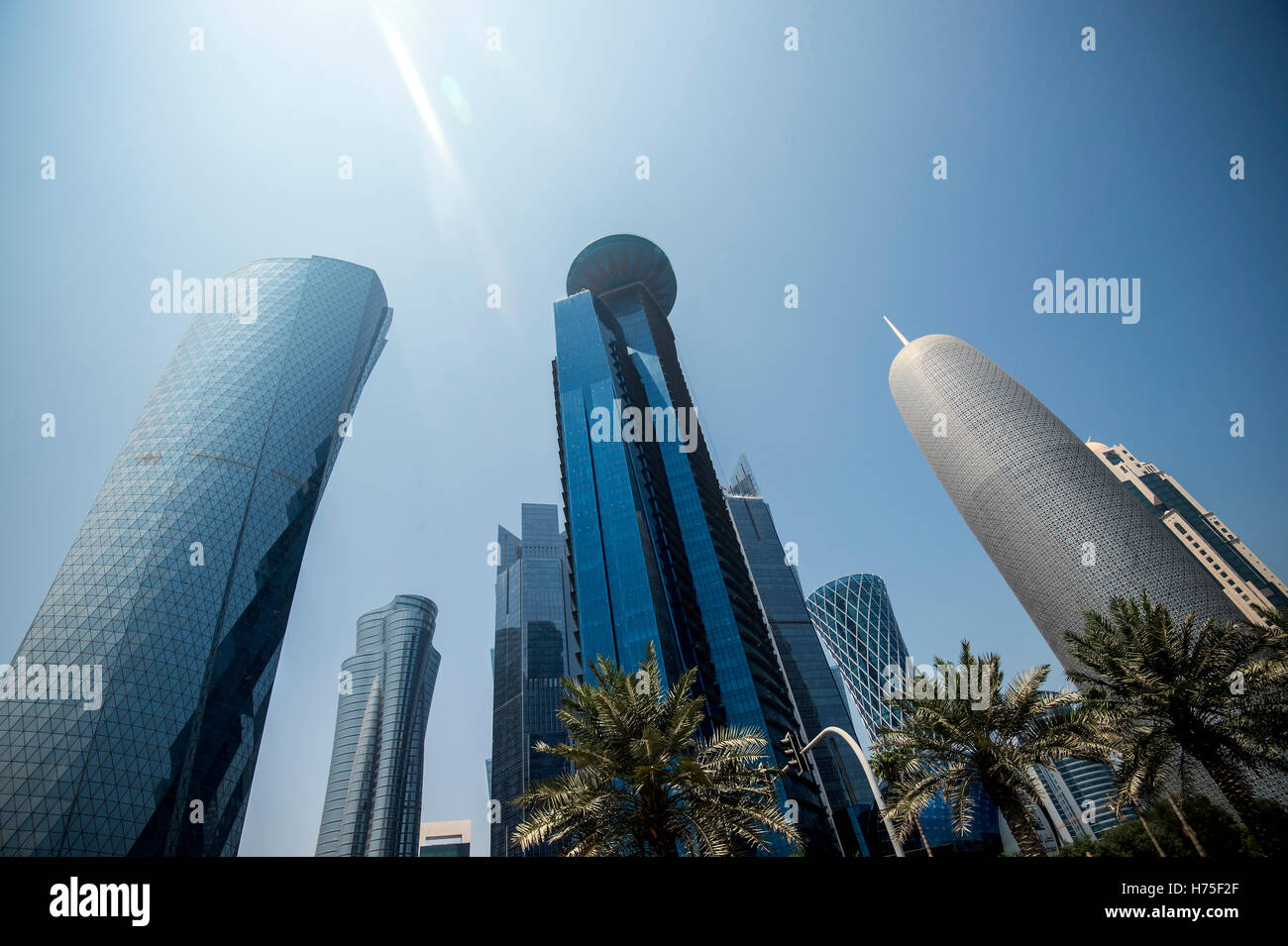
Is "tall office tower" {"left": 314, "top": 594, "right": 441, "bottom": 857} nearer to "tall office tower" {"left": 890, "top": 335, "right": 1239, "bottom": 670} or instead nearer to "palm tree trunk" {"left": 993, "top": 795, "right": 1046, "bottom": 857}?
"tall office tower" {"left": 890, "top": 335, "right": 1239, "bottom": 670}

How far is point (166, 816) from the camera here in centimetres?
7712

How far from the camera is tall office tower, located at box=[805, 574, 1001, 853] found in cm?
12962

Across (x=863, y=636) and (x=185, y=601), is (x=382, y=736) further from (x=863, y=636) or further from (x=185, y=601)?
(x=863, y=636)

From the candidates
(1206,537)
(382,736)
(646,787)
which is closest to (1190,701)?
(646,787)

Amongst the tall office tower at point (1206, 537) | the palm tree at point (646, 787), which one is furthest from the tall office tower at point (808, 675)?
the palm tree at point (646, 787)

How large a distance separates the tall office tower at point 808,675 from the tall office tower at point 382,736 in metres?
101

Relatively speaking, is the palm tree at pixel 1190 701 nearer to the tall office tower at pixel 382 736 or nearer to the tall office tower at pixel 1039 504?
the tall office tower at pixel 1039 504

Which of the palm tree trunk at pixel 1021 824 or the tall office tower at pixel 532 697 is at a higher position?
the tall office tower at pixel 532 697

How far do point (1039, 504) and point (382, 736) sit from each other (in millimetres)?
166833

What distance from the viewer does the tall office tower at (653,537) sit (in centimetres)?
8181

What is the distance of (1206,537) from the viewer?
480 feet
